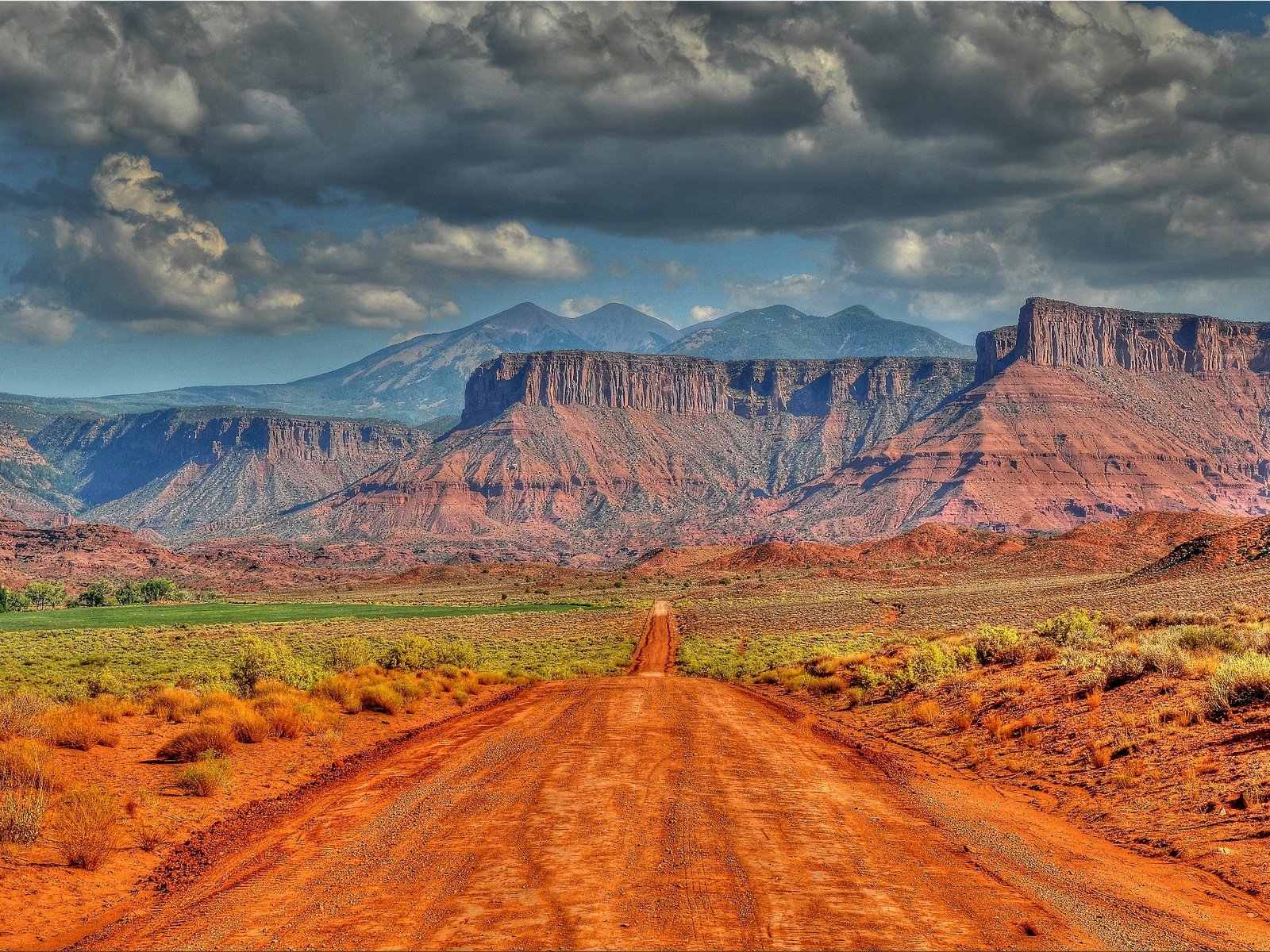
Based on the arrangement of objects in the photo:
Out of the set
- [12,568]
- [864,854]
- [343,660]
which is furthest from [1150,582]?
[12,568]

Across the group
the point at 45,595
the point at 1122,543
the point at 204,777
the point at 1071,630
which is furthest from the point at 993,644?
the point at 45,595

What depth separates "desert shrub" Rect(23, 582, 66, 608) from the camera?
4087 inches

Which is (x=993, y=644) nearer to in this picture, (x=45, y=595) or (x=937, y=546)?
(x=937, y=546)

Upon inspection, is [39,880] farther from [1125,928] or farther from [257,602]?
[257,602]

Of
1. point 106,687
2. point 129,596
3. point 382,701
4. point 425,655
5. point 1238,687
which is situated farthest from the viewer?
point 129,596

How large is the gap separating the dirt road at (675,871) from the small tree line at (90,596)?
9981 cm

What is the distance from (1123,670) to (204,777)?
16.4 metres

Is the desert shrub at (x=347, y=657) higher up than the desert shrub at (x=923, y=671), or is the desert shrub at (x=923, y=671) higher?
the desert shrub at (x=923, y=671)

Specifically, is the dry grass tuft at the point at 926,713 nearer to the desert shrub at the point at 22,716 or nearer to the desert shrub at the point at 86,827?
the desert shrub at the point at 86,827

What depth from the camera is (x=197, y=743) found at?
16.0 meters

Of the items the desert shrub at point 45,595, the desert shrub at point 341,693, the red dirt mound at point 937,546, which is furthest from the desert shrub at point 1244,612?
the desert shrub at point 45,595

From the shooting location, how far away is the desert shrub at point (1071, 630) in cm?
2730

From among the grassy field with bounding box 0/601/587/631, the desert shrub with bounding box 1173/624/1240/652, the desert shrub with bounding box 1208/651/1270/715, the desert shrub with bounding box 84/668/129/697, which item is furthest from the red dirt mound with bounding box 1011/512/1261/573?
the desert shrub with bounding box 84/668/129/697

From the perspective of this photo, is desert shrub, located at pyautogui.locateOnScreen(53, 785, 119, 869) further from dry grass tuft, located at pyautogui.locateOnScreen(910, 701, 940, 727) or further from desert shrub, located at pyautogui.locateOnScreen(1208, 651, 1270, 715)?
desert shrub, located at pyautogui.locateOnScreen(1208, 651, 1270, 715)
